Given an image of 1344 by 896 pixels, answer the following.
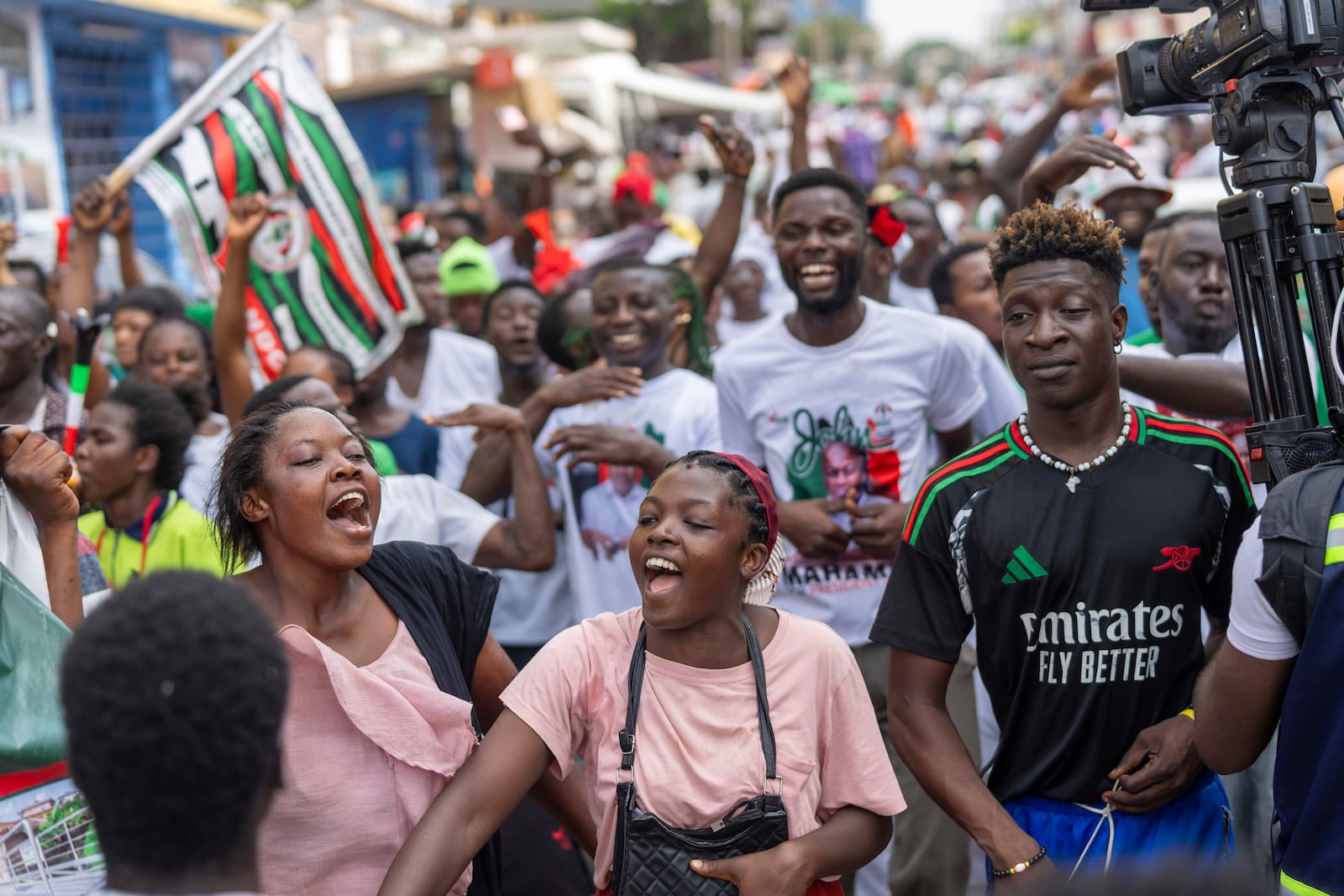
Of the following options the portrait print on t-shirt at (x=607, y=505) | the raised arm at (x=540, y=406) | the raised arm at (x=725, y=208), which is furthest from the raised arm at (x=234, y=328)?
the raised arm at (x=725, y=208)

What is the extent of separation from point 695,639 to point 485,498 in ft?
6.71

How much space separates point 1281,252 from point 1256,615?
799mm

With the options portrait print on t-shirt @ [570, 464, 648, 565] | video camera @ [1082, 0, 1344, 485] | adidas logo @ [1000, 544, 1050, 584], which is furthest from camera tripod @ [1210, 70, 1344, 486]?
portrait print on t-shirt @ [570, 464, 648, 565]

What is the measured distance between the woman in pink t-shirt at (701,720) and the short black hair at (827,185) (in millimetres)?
1848

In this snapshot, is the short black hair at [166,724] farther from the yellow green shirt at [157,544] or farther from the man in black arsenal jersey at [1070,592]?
the yellow green shirt at [157,544]

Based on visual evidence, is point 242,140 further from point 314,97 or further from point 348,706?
point 348,706

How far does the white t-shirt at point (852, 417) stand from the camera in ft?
13.7

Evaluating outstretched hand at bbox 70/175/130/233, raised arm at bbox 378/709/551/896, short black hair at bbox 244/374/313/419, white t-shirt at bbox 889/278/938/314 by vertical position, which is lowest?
raised arm at bbox 378/709/551/896

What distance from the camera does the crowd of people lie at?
236 centimetres

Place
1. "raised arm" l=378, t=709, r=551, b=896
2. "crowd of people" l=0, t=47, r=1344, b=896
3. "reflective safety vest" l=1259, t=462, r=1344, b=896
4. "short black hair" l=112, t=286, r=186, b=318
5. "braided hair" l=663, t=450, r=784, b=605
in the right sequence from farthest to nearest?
"short black hair" l=112, t=286, r=186, b=318 → "braided hair" l=663, t=450, r=784, b=605 → "raised arm" l=378, t=709, r=551, b=896 → "crowd of people" l=0, t=47, r=1344, b=896 → "reflective safety vest" l=1259, t=462, r=1344, b=896

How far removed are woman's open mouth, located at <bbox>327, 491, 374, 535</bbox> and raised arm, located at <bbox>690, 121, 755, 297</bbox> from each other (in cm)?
292

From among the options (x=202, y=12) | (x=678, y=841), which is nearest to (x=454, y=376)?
(x=678, y=841)

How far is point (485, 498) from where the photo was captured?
466 cm

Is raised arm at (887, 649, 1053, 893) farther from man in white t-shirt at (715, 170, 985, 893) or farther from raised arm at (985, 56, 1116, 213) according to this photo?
raised arm at (985, 56, 1116, 213)
